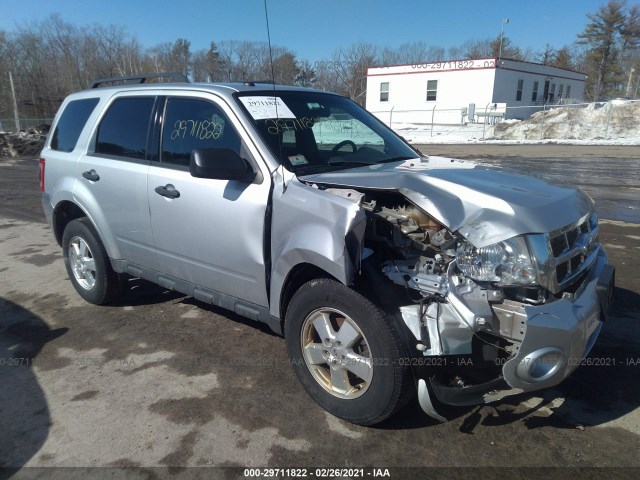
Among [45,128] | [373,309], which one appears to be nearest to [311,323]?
[373,309]

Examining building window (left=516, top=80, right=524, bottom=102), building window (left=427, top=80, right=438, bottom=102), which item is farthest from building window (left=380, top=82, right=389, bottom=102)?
building window (left=516, top=80, right=524, bottom=102)

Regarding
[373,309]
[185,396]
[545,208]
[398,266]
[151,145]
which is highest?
[151,145]

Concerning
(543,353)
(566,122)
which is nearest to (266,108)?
(543,353)

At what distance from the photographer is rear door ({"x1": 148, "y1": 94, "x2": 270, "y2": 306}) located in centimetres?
320

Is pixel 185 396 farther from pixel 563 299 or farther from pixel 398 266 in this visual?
pixel 563 299

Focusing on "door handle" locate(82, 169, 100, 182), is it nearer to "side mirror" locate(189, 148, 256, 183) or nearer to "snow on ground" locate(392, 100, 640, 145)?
"side mirror" locate(189, 148, 256, 183)

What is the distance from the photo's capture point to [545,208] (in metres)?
2.57

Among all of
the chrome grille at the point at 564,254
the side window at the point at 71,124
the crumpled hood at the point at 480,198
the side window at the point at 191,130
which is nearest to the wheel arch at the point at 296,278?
the crumpled hood at the point at 480,198

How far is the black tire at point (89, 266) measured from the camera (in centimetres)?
452

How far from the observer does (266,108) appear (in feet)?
11.5

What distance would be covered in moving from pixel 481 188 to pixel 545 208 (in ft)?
1.13

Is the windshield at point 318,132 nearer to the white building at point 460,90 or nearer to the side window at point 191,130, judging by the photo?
the side window at point 191,130

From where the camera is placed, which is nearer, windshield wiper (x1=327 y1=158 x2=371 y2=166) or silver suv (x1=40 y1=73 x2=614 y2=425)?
silver suv (x1=40 y1=73 x2=614 y2=425)

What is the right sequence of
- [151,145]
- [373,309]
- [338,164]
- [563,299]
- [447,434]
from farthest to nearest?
[151,145], [338,164], [447,434], [373,309], [563,299]
